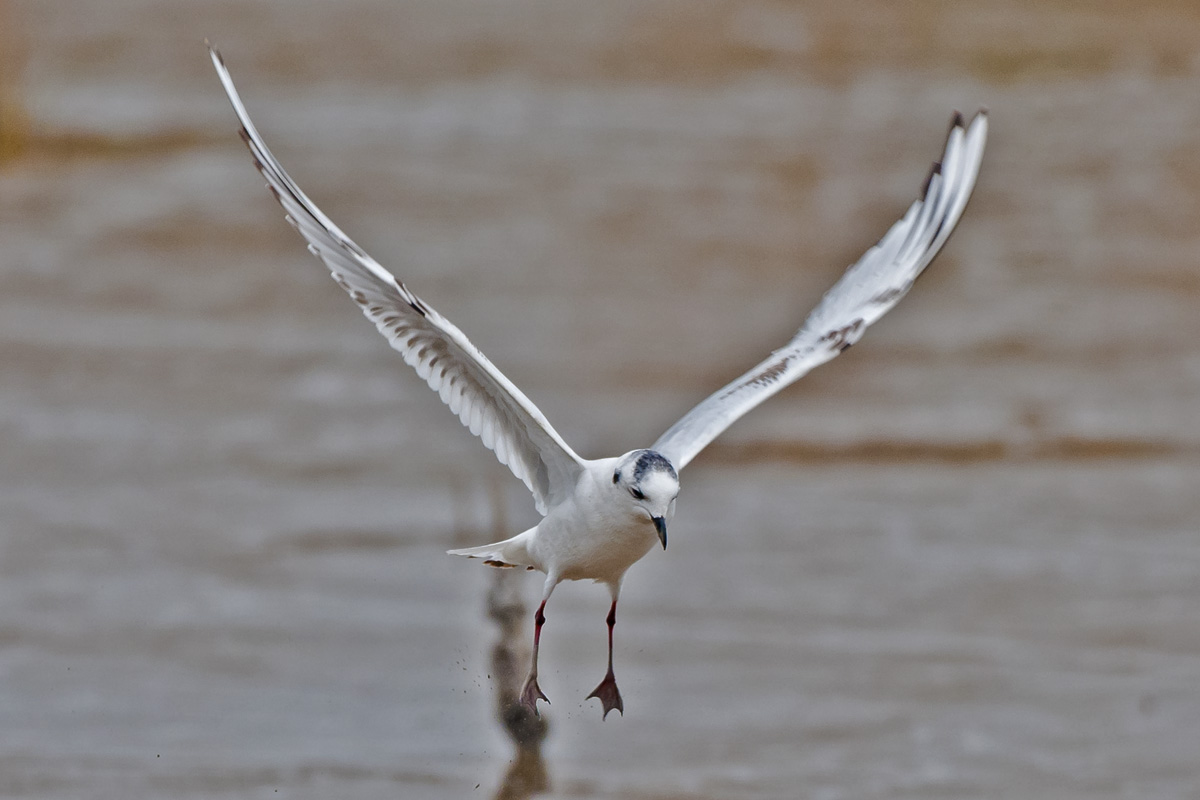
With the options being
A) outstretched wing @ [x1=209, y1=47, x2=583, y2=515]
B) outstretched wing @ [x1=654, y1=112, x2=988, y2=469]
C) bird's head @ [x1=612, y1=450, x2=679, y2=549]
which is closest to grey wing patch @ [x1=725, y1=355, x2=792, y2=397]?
outstretched wing @ [x1=654, y1=112, x2=988, y2=469]

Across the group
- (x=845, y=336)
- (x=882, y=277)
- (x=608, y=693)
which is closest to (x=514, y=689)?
(x=608, y=693)

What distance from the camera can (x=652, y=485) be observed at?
4.73 metres

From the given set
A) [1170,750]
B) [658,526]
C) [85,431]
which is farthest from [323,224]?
[85,431]

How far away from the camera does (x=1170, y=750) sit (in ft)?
21.1

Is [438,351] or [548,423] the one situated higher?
[438,351]

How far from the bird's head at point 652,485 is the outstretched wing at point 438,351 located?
334 millimetres

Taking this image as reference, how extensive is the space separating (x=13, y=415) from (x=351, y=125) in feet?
9.69

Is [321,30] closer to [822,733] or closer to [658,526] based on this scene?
[822,733]

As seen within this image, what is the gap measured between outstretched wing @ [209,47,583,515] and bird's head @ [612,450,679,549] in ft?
1.09

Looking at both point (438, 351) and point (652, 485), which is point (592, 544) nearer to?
point (652, 485)

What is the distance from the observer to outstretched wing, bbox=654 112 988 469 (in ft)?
19.0

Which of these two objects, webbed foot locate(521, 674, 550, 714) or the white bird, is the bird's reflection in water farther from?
the white bird

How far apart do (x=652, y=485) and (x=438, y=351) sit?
88 cm

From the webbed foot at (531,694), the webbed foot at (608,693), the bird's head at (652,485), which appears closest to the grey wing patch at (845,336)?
the bird's head at (652,485)
